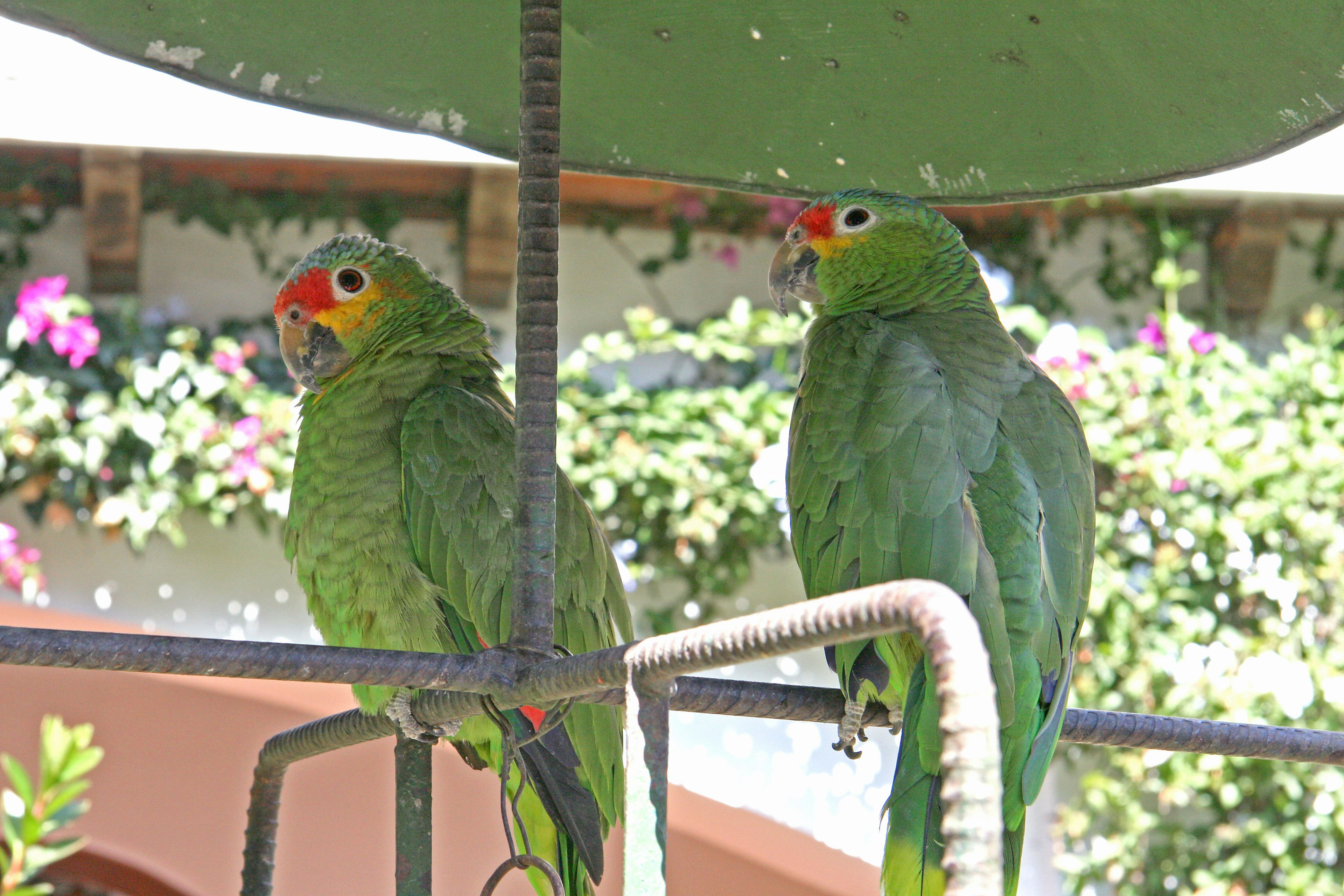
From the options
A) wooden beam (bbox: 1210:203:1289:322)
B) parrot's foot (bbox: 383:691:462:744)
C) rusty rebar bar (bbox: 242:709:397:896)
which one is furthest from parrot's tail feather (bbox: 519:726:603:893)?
wooden beam (bbox: 1210:203:1289:322)

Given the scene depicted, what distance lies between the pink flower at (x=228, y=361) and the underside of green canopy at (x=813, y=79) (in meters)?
2.06

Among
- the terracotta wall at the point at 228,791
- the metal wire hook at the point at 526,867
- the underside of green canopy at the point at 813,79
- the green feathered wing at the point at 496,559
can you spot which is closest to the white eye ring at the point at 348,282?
the green feathered wing at the point at 496,559

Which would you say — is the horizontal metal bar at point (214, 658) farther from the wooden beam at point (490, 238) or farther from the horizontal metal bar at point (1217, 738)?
the wooden beam at point (490, 238)

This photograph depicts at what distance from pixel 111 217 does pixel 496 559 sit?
2.27 m

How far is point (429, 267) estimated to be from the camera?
366cm

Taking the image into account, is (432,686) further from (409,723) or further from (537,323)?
(409,723)

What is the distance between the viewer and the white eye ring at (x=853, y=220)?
1658 mm

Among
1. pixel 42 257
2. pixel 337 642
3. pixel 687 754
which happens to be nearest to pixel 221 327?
pixel 42 257

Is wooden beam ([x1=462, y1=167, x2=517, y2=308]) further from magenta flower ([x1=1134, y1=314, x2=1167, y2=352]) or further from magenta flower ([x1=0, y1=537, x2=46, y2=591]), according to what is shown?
magenta flower ([x1=1134, y1=314, x2=1167, y2=352])

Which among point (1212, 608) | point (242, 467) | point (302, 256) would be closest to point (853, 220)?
point (242, 467)

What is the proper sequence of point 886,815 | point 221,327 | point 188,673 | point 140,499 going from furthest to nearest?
point 221,327 < point 140,499 < point 886,815 < point 188,673

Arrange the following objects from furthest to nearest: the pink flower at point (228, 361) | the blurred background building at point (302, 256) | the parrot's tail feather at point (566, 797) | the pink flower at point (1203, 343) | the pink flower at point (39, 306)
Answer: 1. the pink flower at point (1203, 343)
2. the pink flower at point (228, 361)
3. the pink flower at point (39, 306)
4. the blurred background building at point (302, 256)
5. the parrot's tail feather at point (566, 797)

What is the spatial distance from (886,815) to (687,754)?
210 centimetres

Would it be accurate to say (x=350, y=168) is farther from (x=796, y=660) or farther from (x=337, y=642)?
(x=337, y=642)
